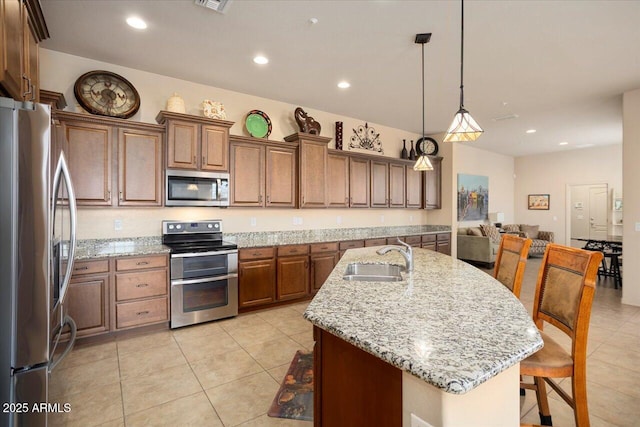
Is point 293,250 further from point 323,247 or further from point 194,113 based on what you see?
point 194,113

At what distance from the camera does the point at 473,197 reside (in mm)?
7746

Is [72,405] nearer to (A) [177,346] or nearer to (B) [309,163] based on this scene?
(A) [177,346]

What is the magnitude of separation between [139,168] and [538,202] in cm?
977

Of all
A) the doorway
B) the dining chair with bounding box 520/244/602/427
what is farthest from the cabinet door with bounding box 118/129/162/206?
the doorway

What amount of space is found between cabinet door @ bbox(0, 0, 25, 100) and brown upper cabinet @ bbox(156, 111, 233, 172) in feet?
5.59

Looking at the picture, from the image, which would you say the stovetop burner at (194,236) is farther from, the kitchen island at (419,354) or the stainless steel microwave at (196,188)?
the kitchen island at (419,354)

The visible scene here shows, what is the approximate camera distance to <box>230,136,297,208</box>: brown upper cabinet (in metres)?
3.95

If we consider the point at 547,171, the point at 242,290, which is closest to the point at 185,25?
the point at 242,290

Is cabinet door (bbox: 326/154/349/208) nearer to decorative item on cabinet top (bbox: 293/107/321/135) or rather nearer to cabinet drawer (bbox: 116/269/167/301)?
decorative item on cabinet top (bbox: 293/107/321/135)

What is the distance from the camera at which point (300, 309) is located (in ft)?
13.1

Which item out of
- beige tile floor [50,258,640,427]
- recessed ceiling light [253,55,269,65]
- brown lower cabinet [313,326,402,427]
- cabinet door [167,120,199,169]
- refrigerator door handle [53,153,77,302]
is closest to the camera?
brown lower cabinet [313,326,402,427]

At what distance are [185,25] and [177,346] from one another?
2.88 m

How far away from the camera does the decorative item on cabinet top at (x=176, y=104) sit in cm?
345

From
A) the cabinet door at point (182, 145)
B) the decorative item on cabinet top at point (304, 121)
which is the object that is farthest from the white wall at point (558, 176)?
the cabinet door at point (182, 145)
